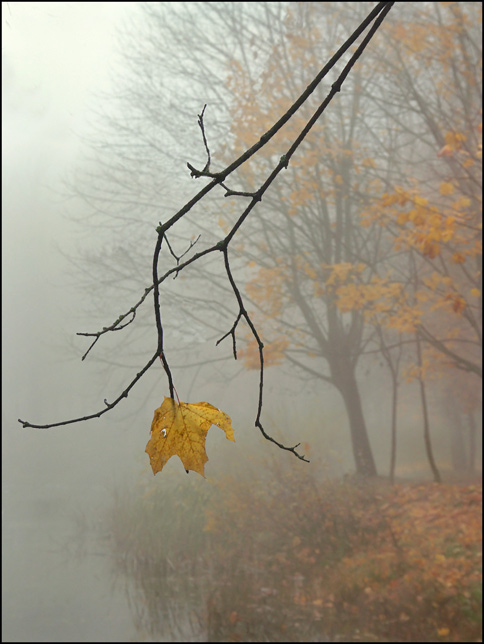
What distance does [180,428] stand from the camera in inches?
24.0

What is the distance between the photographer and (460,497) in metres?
5.30

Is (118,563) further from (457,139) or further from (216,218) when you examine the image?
(457,139)

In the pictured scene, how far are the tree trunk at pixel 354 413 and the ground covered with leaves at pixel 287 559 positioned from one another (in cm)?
62

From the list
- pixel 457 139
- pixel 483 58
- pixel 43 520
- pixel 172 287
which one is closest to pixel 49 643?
pixel 43 520

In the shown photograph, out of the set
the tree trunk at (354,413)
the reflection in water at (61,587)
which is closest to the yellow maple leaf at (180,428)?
the reflection in water at (61,587)

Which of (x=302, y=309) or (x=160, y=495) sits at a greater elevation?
(x=302, y=309)

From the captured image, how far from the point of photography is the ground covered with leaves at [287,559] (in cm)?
434

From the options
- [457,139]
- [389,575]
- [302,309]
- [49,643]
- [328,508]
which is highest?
[457,139]

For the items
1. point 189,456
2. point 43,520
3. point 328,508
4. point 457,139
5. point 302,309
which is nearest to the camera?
point 189,456

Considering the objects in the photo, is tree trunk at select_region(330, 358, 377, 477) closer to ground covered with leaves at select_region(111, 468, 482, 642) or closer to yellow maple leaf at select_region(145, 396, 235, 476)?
ground covered with leaves at select_region(111, 468, 482, 642)

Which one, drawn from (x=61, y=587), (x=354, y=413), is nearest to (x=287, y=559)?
(x=354, y=413)

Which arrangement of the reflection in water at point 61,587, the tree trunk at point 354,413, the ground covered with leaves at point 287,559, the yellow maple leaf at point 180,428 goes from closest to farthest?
1. the yellow maple leaf at point 180,428
2. the ground covered with leaves at point 287,559
3. the reflection in water at point 61,587
4. the tree trunk at point 354,413

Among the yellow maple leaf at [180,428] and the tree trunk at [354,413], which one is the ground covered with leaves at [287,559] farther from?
the yellow maple leaf at [180,428]

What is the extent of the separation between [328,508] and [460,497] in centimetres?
122
